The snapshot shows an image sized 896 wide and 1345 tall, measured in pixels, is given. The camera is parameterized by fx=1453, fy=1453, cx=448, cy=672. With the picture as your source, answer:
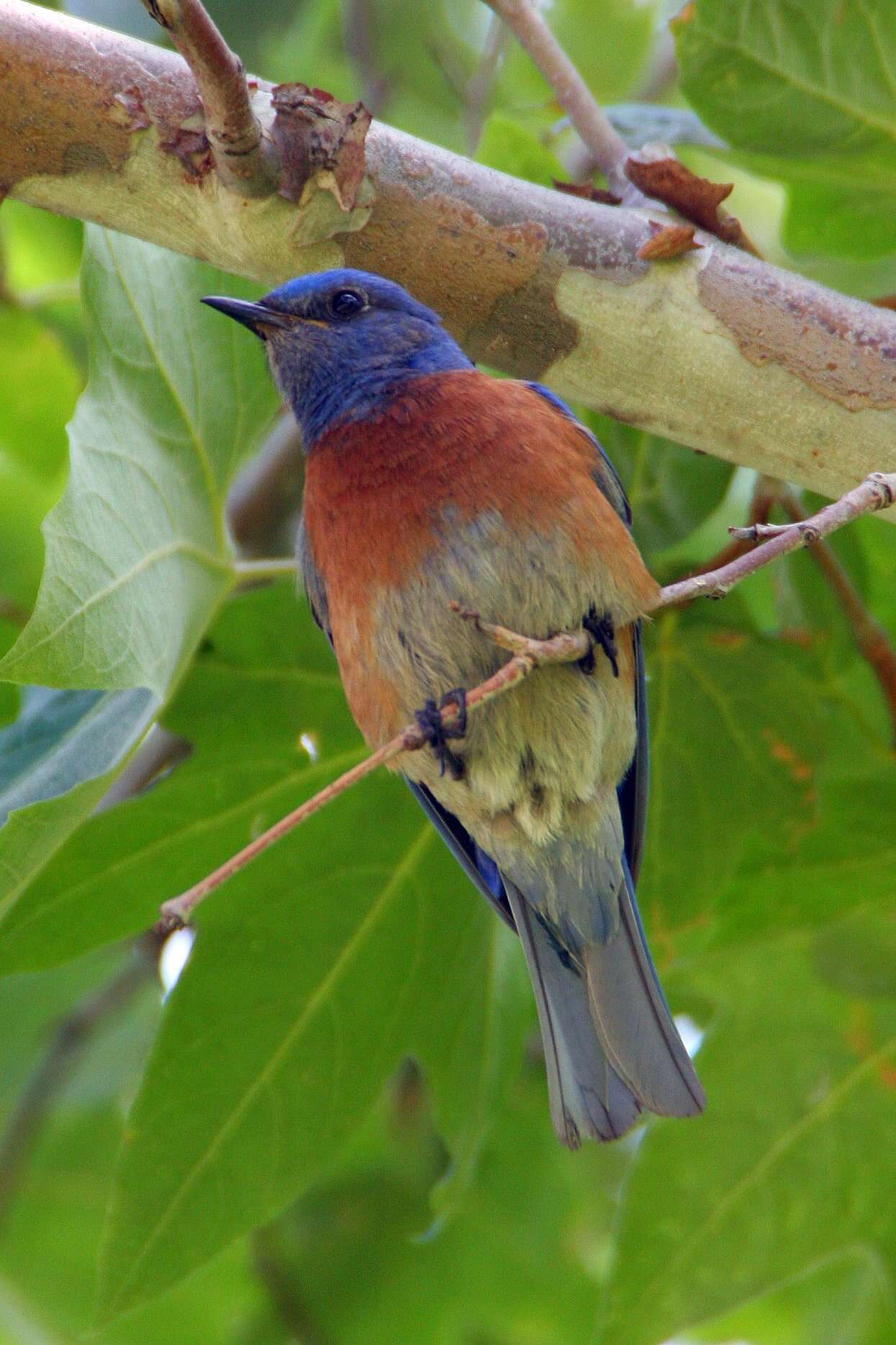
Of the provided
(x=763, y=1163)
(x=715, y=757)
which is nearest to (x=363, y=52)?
(x=715, y=757)

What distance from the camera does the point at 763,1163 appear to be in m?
3.37

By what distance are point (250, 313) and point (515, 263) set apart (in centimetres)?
73

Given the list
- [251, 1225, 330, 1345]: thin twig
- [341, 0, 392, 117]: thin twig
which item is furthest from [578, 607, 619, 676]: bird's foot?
[341, 0, 392, 117]: thin twig

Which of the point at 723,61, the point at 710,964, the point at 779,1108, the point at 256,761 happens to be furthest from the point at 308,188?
the point at 779,1108

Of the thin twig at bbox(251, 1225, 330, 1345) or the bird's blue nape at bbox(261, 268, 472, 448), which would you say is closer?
the bird's blue nape at bbox(261, 268, 472, 448)

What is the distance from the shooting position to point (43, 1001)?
142 inches

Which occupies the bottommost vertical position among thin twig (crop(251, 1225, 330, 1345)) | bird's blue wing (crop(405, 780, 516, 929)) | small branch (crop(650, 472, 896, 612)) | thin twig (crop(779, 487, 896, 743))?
thin twig (crop(251, 1225, 330, 1345))

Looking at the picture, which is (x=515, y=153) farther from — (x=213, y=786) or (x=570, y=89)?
(x=213, y=786)

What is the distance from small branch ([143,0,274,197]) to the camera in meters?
1.84

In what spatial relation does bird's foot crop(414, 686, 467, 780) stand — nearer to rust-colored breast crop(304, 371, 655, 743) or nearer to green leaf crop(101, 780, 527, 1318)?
rust-colored breast crop(304, 371, 655, 743)

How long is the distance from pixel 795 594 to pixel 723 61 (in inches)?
47.3

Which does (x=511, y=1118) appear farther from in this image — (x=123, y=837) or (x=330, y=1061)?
(x=123, y=837)

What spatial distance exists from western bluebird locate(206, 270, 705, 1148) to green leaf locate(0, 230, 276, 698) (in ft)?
0.42

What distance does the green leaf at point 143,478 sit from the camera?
219 centimetres
